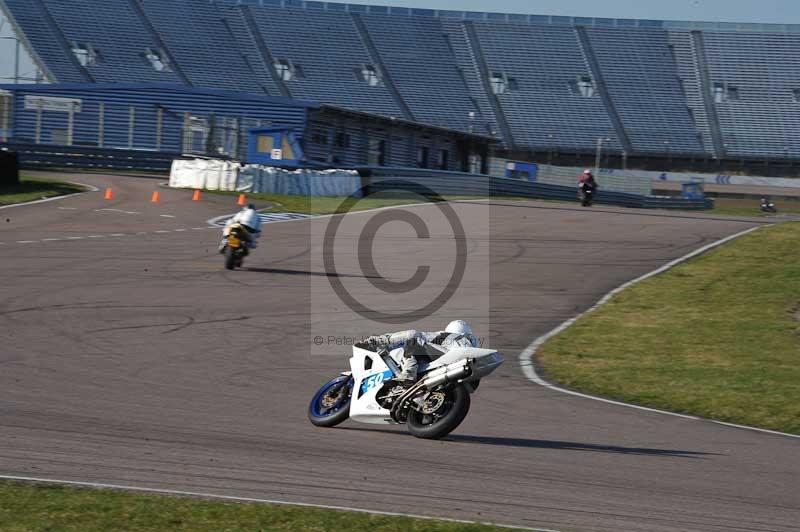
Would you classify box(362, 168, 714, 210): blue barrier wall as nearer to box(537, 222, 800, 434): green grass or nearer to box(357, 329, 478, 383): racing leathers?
box(537, 222, 800, 434): green grass

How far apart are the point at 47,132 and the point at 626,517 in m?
48.9

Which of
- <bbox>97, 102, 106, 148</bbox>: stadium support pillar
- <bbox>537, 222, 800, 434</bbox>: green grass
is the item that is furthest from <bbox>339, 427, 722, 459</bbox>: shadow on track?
Result: <bbox>97, 102, 106, 148</bbox>: stadium support pillar

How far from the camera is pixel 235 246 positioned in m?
19.8

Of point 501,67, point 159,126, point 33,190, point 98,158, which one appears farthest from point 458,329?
point 501,67

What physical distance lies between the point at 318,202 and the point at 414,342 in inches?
1088

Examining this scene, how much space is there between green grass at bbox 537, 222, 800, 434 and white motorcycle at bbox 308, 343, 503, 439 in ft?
12.4

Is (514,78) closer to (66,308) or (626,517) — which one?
(66,308)

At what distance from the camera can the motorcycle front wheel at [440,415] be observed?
8.09 metres

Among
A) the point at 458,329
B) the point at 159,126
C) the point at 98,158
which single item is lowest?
the point at 458,329

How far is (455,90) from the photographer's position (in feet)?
227

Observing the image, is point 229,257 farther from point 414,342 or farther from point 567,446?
point 567,446

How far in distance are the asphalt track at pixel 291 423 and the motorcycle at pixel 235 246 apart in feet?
0.99

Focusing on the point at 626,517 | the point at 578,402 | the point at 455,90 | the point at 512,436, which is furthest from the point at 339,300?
the point at 455,90

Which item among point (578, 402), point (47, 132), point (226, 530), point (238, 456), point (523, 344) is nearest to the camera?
point (226, 530)
